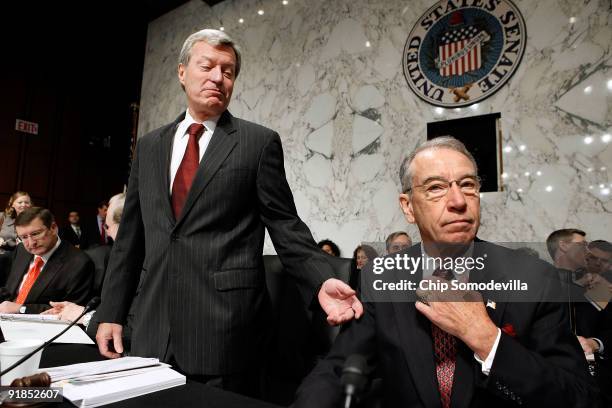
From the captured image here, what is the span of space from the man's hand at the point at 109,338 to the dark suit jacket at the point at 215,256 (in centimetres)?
3

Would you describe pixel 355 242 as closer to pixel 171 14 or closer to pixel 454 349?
pixel 454 349

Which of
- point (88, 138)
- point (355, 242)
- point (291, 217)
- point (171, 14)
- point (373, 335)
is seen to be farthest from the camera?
point (88, 138)

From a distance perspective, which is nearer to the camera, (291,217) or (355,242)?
(291,217)

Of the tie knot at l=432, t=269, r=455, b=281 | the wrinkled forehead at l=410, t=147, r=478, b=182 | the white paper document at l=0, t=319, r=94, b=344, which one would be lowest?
the white paper document at l=0, t=319, r=94, b=344

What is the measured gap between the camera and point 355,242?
14.9 feet

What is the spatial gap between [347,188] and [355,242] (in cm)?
57

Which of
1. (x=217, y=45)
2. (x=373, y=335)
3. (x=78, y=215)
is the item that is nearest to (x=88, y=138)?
(x=78, y=215)

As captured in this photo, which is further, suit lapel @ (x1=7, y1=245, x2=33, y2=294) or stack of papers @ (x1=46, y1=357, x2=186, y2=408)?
suit lapel @ (x1=7, y1=245, x2=33, y2=294)

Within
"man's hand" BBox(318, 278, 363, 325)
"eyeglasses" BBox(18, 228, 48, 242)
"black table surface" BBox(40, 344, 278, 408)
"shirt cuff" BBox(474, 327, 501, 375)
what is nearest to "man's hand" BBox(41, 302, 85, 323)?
"eyeglasses" BBox(18, 228, 48, 242)

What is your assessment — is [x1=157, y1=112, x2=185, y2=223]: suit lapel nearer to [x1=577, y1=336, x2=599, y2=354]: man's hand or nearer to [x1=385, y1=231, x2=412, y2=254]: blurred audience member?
[x1=577, y1=336, x2=599, y2=354]: man's hand

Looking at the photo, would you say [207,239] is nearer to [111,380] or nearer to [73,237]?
[111,380]

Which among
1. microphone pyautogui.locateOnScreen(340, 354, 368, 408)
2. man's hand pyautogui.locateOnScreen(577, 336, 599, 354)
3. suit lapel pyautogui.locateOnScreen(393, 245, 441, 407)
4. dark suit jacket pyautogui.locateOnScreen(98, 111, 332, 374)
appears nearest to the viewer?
microphone pyautogui.locateOnScreen(340, 354, 368, 408)

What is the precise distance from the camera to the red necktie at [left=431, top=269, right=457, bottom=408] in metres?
1.11

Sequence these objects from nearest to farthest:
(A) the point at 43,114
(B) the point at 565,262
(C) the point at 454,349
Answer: (C) the point at 454,349
(B) the point at 565,262
(A) the point at 43,114
